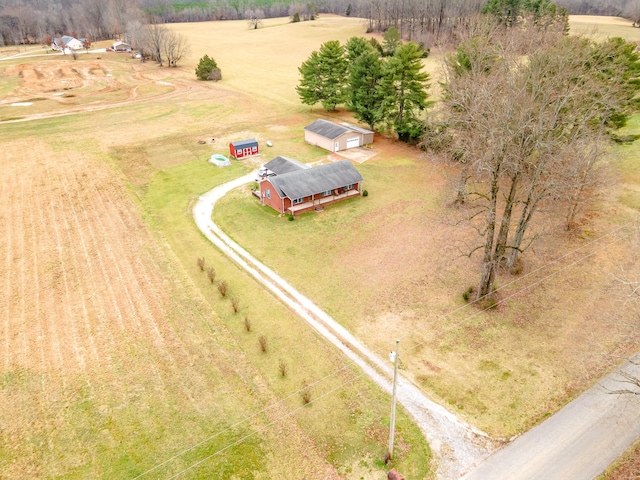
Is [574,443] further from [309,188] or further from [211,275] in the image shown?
[309,188]

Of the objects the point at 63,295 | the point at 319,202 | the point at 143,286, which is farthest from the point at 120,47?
the point at 143,286

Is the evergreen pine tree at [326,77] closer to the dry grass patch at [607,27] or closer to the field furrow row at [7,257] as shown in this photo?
the field furrow row at [7,257]

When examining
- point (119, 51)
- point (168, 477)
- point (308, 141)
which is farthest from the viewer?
point (119, 51)

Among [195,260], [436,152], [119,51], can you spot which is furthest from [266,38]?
[195,260]

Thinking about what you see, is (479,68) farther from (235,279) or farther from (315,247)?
(235,279)

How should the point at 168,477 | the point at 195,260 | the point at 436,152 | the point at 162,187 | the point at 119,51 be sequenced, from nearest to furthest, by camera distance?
the point at 168,477 < the point at 195,260 < the point at 162,187 < the point at 436,152 < the point at 119,51

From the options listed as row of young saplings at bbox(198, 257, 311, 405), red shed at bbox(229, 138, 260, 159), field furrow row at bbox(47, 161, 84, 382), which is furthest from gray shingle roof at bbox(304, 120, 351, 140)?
field furrow row at bbox(47, 161, 84, 382)
